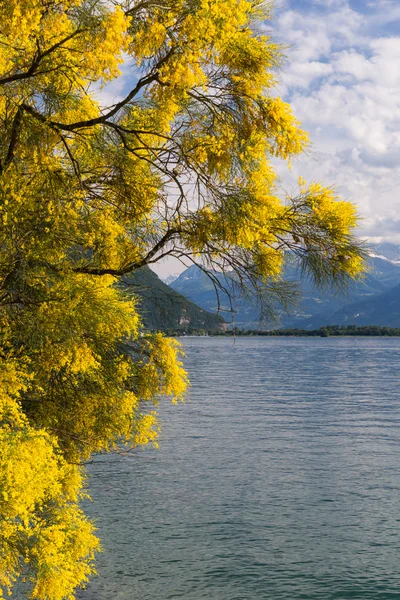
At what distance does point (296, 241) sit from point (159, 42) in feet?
8.86

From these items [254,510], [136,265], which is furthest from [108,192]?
[254,510]

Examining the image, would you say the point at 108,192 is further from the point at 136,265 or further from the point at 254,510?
the point at 254,510

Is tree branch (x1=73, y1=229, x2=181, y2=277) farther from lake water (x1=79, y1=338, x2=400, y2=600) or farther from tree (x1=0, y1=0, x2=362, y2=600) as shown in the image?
lake water (x1=79, y1=338, x2=400, y2=600)

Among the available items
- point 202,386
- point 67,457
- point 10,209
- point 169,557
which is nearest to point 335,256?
point 10,209

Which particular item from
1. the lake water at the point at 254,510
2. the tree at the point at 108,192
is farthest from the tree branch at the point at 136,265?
the lake water at the point at 254,510

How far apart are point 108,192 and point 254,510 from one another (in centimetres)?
1583

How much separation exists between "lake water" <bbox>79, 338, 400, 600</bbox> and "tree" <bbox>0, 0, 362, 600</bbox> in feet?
11.0

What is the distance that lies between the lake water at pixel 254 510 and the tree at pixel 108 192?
336cm

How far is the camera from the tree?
6.93 m

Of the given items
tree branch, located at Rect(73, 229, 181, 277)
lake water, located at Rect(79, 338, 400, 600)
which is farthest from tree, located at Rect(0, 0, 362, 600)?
lake water, located at Rect(79, 338, 400, 600)

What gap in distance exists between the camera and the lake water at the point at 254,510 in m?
16.5

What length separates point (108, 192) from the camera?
8.74 meters

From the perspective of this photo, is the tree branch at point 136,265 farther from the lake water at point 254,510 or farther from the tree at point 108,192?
the lake water at point 254,510

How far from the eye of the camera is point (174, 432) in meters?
36.9
